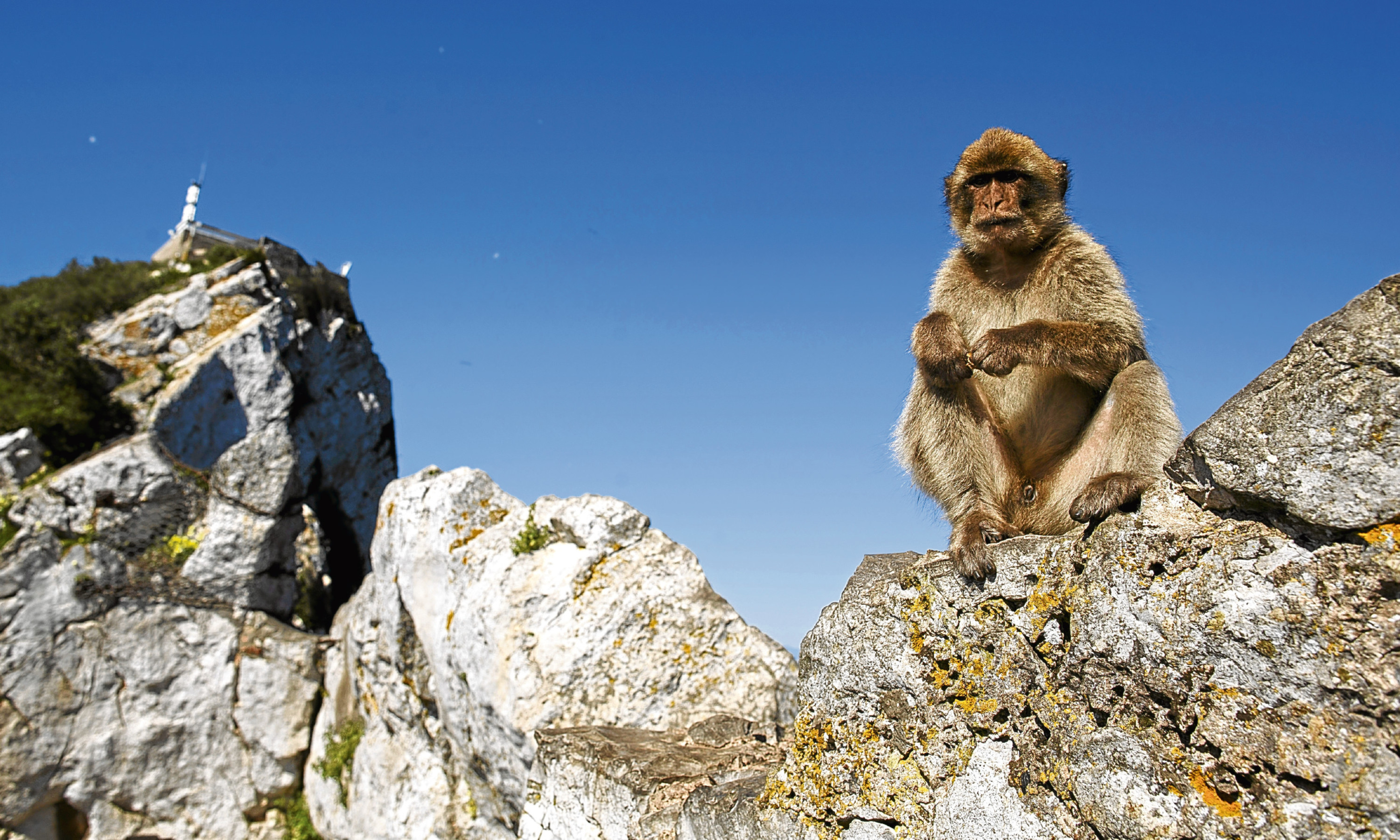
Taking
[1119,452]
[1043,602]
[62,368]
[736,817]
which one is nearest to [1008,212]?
[1119,452]

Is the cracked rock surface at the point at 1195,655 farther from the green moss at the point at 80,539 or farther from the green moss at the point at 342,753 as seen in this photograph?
the green moss at the point at 80,539

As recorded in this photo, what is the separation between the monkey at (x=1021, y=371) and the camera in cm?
301

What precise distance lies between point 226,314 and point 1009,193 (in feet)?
46.1

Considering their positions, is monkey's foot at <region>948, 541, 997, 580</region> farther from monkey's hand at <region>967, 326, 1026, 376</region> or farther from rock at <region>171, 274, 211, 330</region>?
rock at <region>171, 274, 211, 330</region>

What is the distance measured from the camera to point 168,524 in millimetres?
11578

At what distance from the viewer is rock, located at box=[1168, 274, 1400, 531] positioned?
76.4 inches

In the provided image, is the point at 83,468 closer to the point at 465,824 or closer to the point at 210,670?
the point at 210,670

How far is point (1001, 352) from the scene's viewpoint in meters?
3.19

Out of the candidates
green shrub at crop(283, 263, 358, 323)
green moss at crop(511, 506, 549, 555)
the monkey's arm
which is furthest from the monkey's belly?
green shrub at crop(283, 263, 358, 323)

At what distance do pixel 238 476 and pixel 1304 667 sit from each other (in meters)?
13.3

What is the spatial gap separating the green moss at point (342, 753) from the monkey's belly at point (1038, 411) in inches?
291

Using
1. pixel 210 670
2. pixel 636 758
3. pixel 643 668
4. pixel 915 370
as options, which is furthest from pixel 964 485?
pixel 210 670

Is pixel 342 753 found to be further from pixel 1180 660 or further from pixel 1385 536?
pixel 1385 536

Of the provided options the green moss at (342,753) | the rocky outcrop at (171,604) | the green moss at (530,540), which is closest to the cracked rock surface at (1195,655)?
the green moss at (530,540)
